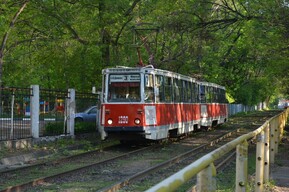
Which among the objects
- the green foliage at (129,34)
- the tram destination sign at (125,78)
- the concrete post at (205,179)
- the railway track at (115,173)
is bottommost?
the railway track at (115,173)

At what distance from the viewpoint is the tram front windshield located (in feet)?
55.2

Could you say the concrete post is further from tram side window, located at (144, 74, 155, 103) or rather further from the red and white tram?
tram side window, located at (144, 74, 155, 103)

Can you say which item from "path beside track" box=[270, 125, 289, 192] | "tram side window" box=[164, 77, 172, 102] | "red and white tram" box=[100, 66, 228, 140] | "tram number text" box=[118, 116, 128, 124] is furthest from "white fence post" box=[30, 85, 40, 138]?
"path beside track" box=[270, 125, 289, 192]

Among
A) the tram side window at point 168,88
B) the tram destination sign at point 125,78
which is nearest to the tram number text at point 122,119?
the tram destination sign at point 125,78

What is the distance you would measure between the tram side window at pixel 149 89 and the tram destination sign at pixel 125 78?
346 millimetres

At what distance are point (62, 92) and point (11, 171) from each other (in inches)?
332

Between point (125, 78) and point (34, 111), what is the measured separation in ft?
11.7

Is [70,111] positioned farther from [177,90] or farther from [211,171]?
[211,171]

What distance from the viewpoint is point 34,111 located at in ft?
56.4

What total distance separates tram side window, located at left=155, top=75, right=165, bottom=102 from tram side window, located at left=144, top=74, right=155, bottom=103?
1.21 feet

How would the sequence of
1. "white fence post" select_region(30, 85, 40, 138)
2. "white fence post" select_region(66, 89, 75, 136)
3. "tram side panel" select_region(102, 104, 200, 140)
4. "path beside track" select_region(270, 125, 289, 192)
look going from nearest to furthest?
1. "path beside track" select_region(270, 125, 289, 192)
2. "tram side panel" select_region(102, 104, 200, 140)
3. "white fence post" select_region(30, 85, 40, 138)
4. "white fence post" select_region(66, 89, 75, 136)

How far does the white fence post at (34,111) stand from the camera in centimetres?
1703

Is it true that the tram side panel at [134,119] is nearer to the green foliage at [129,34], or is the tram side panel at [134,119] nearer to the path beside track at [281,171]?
the green foliage at [129,34]

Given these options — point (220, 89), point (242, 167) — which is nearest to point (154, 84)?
point (242, 167)
